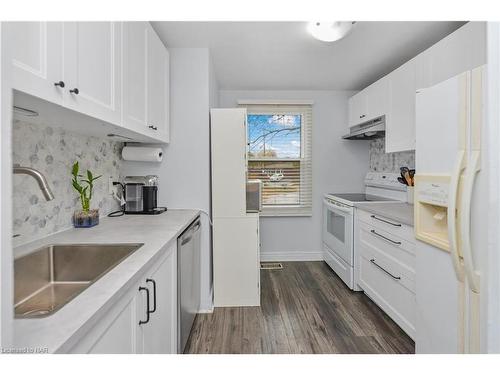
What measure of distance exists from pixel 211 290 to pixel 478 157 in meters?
2.20

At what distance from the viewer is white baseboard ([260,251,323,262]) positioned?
12.8ft

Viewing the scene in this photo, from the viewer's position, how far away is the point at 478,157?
1.15 m

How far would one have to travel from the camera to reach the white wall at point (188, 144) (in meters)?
2.48

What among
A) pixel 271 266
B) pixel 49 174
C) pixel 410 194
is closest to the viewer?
pixel 49 174

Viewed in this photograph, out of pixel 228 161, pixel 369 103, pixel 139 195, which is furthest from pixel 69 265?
pixel 369 103

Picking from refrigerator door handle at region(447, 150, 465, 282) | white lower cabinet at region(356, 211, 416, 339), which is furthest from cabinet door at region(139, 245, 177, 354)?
white lower cabinet at region(356, 211, 416, 339)

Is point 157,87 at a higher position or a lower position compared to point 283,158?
higher

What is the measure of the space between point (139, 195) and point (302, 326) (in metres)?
1.64

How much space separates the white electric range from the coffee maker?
1.85 metres

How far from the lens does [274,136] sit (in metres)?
3.87

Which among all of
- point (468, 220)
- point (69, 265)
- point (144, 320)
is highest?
point (468, 220)

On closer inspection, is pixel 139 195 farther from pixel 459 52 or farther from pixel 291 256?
pixel 459 52

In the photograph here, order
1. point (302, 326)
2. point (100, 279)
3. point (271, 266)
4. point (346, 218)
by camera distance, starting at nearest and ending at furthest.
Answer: point (100, 279), point (302, 326), point (346, 218), point (271, 266)

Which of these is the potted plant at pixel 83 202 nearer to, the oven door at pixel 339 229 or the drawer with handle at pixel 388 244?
the drawer with handle at pixel 388 244
